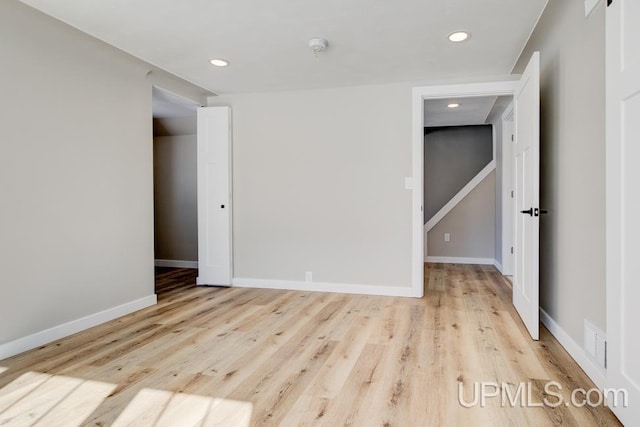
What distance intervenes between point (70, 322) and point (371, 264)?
8.88 feet

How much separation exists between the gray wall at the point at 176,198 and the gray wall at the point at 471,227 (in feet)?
12.6

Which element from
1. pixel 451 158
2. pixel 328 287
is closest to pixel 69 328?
pixel 328 287

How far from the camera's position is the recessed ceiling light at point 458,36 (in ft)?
9.10

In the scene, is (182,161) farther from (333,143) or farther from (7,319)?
(7,319)

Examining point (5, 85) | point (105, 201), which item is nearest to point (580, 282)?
point (105, 201)

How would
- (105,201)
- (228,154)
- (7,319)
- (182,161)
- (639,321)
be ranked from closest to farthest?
(639,321) < (7,319) < (105,201) < (228,154) < (182,161)

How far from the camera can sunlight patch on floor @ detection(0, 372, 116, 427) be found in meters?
1.68

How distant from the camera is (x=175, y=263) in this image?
583 centimetres

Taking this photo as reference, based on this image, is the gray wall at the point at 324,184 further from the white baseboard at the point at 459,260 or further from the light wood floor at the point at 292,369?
the white baseboard at the point at 459,260

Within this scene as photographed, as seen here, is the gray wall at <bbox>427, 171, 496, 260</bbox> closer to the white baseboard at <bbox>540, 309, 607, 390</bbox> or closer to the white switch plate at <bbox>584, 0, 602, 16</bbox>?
the white baseboard at <bbox>540, 309, 607, 390</bbox>

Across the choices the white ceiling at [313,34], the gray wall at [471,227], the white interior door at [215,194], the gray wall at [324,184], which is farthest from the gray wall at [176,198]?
the gray wall at [471,227]

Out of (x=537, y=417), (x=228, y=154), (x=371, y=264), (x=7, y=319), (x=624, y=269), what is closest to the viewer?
(x=624, y=269)

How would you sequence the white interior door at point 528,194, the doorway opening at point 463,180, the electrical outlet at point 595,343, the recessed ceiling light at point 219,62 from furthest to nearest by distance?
1. the doorway opening at point 463,180
2. the recessed ceiling light at point 219,62
3. the white interior door at point 528,194
4. the electrical outlet at point 595,343

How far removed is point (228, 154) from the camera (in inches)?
172
